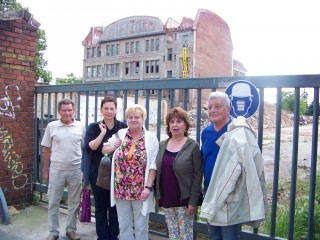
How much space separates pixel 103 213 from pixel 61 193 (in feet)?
2.25

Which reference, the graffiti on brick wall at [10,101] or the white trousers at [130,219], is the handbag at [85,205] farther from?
the graffiti on brick wall at [10,101]

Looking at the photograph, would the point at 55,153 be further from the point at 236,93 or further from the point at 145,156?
the point at 236,93

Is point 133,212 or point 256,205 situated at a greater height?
point 256,205

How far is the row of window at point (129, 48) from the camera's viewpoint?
172ft

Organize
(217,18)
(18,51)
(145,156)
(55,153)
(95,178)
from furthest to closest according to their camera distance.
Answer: (217,18), (18,51), (55,153), (95,178), (145,156)

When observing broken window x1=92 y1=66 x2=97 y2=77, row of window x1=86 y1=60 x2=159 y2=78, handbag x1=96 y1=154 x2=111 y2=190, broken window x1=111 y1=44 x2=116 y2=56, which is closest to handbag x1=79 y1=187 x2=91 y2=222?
handbag x1=96 y1=154 x2=111 y2=190

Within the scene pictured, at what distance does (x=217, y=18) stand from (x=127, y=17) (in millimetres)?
15332

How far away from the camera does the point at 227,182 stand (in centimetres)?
249

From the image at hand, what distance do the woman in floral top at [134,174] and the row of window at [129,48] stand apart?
4948 centimetres

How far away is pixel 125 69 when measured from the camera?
184 ft

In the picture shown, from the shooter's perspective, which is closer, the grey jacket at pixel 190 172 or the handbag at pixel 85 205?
the grey jacket at pixel 190 172

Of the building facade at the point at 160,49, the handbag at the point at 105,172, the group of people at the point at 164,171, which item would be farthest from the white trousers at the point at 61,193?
the building facade at the point at 160,49

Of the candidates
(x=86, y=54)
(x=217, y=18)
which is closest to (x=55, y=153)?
(x=217, y=18)

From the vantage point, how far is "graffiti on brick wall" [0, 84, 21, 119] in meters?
4.98
